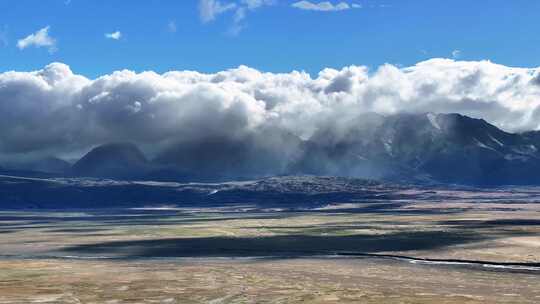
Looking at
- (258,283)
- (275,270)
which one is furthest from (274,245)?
(258,283)

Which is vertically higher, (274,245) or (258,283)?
(274,245)

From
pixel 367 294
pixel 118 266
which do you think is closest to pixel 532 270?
pixel 367 294

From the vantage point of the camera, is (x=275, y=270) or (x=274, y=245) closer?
(x=275, y=270)

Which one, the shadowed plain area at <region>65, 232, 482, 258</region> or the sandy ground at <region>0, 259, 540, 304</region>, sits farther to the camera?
the shadowed plain area at <region>65, 232, 482, 258</region>

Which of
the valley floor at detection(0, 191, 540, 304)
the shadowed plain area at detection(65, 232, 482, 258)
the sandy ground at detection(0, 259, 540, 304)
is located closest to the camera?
the sandy ground at detection(0, 259, 540, 304)

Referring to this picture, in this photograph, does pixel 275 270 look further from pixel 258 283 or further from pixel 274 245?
pixel 274 245

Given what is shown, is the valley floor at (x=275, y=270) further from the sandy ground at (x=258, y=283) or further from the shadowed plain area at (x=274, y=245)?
the shadowed plain area at (x=274, y=245)

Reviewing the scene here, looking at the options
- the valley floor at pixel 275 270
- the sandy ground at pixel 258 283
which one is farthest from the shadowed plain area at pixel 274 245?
the sandy ground at pixel 258 283

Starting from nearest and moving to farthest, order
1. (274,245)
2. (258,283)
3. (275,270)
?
(258,283), (275,270), (274,245)

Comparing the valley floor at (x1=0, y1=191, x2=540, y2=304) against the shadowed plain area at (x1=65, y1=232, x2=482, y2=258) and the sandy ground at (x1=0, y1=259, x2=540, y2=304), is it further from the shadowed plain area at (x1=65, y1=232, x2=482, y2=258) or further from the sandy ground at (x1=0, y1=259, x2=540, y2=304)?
the shadowed plain area at (x1=65, y1=232, x2=482, y2=258)

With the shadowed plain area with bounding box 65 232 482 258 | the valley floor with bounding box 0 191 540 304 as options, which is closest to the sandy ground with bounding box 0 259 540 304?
the valley floor with bounding box 0 191 540 304

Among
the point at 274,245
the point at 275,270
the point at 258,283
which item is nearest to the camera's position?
the point at 258,283

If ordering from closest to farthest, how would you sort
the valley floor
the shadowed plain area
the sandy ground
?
the sandy ground → the valley floor → the shadowed plain area
